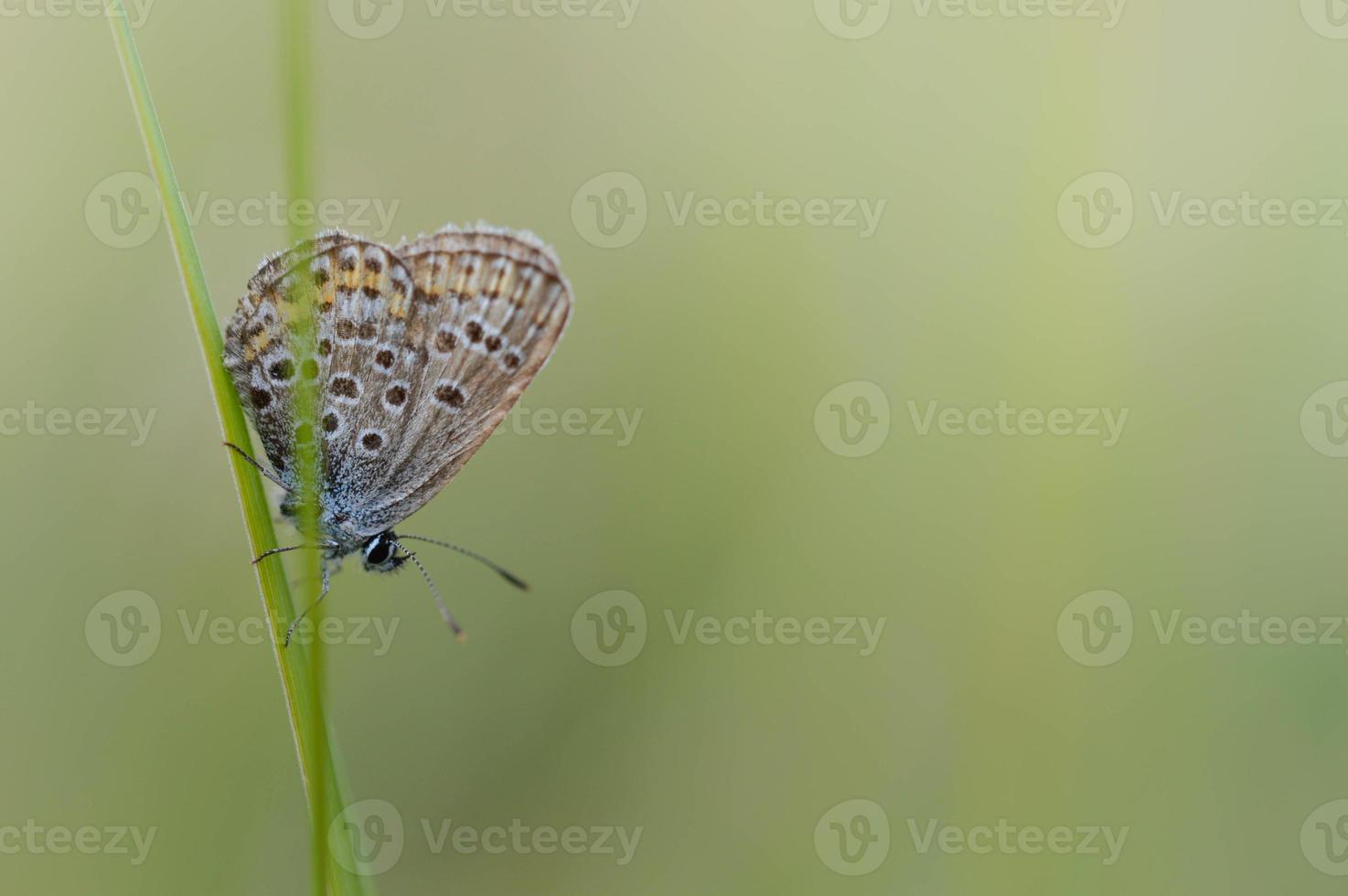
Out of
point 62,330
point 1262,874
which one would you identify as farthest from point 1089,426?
point 62,330

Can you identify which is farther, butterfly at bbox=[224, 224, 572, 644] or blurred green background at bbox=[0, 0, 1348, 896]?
blurred green background at bbox=[0, 0, 1348, 896]

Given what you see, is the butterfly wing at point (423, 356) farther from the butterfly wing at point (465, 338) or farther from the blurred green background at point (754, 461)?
the blurred green background at point (754, 461)

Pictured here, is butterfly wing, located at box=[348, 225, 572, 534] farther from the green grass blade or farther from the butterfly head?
the green grass blade

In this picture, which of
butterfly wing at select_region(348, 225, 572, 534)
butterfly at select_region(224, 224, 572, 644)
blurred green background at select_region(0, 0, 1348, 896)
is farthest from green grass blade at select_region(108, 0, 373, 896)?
blurred green background at select_region(0, 0, 1348, 896)

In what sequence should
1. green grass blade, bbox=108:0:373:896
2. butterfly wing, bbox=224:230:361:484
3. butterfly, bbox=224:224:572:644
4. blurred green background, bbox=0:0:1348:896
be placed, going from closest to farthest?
green grass blade, bbox=108:0:373:896 → butterfly wing, bbox=224:230:361:484 → butterfly, bbox=224:224:572:644 → blurred green background, bbox=0:0:1348:896

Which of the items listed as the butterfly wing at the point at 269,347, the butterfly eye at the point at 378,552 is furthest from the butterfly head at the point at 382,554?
the butterfly wing at the point at 269,347

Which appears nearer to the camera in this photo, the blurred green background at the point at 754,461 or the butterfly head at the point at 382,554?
the butterfly head at the point at 382,554

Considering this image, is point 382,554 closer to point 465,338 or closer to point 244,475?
point 465,338

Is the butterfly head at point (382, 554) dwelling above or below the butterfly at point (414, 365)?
below

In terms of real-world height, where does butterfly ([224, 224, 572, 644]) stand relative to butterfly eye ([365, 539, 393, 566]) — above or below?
above
